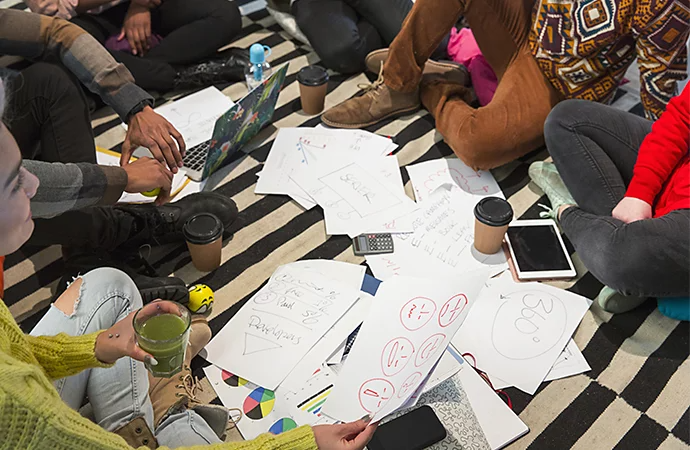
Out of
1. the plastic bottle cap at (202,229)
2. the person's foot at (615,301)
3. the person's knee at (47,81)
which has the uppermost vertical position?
the person's knee at (47,81)

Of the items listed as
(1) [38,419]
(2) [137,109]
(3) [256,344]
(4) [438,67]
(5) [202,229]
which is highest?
(1) [38,419]

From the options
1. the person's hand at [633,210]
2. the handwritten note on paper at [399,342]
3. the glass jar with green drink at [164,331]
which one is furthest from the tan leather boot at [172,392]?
the person's hand at [633,210]

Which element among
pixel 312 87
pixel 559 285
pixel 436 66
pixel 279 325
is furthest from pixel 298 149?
pixel 559 285

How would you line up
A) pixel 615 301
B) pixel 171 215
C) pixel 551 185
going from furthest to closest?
1. pixel 551 185
2. pixel 171 215
3. pixel 615 301

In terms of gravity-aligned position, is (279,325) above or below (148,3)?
below

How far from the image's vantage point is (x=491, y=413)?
127cm

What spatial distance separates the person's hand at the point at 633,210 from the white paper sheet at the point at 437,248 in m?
0.29

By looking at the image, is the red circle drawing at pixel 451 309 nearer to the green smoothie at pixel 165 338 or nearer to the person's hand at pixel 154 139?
the green smoothie at pixel 165 338

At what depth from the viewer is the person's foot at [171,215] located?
153 centimetres

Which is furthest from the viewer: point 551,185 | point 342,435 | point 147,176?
point 551,185

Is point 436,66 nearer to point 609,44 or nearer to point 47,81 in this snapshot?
point 609,44

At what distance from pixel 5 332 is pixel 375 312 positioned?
0.61 meters

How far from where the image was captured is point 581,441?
1264 millimetres

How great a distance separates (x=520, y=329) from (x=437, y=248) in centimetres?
29
